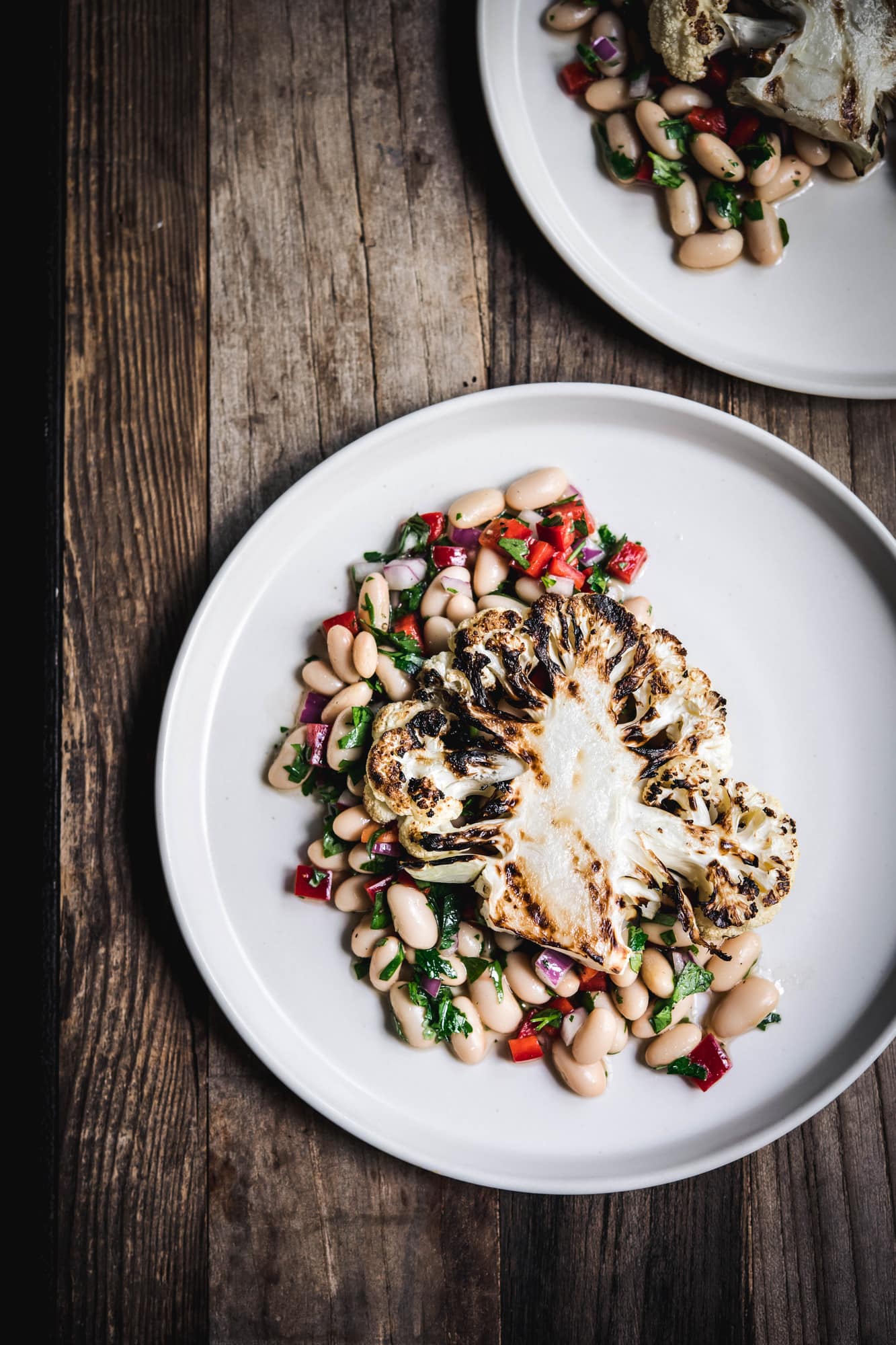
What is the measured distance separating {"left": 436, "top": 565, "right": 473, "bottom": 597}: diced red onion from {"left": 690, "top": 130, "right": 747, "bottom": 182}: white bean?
82 centimetres

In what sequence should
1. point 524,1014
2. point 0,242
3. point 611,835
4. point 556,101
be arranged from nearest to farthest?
point 611,835 → point 524,1014 → point 556,101 → point 0,242

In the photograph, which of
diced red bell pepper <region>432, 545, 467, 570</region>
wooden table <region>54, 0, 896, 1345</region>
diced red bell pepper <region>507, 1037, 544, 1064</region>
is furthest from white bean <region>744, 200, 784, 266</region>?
diced red bell pepper <region>507, 1037, 544, 1064</region>

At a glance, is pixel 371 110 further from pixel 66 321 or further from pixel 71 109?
pixel 66 321

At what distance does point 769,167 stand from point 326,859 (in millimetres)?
1418

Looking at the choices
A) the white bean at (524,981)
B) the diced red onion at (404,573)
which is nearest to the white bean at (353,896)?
the white bean at (524,981)

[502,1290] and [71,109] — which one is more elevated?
[71,109]

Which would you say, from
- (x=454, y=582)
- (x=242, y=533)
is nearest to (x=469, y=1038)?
(x=454, y=582)

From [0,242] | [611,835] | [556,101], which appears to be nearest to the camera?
[611,835]

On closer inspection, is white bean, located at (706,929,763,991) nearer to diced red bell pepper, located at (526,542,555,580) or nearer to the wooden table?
the wooden table

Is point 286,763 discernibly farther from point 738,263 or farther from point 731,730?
point 738,263

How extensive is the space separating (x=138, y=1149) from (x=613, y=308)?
1.72 meters

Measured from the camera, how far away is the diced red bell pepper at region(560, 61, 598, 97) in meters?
1.56

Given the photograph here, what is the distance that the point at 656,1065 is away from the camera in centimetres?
148

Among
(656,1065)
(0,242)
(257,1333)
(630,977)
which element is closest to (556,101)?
(0,242)
